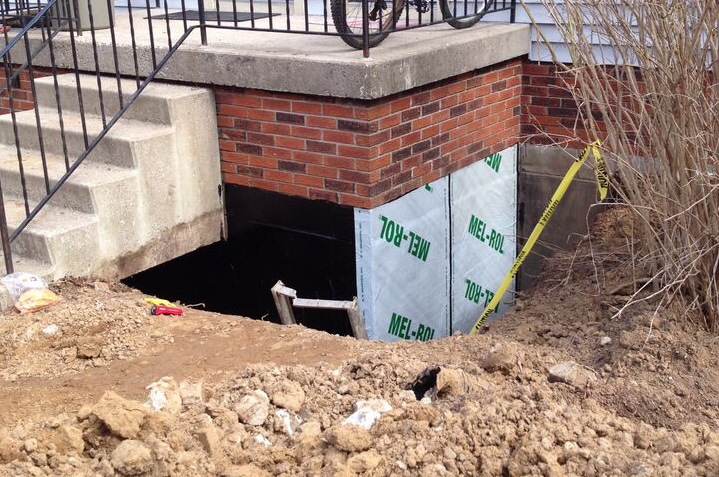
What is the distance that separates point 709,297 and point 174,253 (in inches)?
121

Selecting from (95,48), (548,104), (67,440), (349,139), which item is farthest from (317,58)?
(67,440)

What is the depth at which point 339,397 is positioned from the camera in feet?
10.8

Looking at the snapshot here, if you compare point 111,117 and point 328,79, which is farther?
point 111,117

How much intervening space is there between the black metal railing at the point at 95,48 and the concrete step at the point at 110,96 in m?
0.02

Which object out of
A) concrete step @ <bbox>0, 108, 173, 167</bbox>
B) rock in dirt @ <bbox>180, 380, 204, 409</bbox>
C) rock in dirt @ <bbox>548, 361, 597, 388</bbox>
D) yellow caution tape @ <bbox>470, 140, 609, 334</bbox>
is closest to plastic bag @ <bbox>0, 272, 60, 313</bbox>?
concrete step @ <bbox>0, 108, 173, 167</bbox>

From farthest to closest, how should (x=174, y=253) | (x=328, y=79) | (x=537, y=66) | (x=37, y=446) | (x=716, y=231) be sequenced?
(x=537, y=66) → (x=174, y=253) → (x=328, y=79) → (x=716, y=231) → (x=37, y=446)

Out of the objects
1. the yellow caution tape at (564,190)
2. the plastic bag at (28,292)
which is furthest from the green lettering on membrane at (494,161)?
the plastic bag at (28,292)

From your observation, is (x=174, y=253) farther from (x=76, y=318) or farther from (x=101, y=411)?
(x=101, y=411)

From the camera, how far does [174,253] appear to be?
5.38m

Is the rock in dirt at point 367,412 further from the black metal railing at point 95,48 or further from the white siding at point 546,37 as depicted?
the white siding at point 546,37

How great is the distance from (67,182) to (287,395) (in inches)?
94.0

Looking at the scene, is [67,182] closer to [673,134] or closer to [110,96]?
[110,96]

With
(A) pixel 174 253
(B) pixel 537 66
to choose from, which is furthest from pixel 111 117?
(B) pixel 537 66

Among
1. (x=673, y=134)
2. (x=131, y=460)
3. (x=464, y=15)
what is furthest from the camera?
(x=464, y=15)
